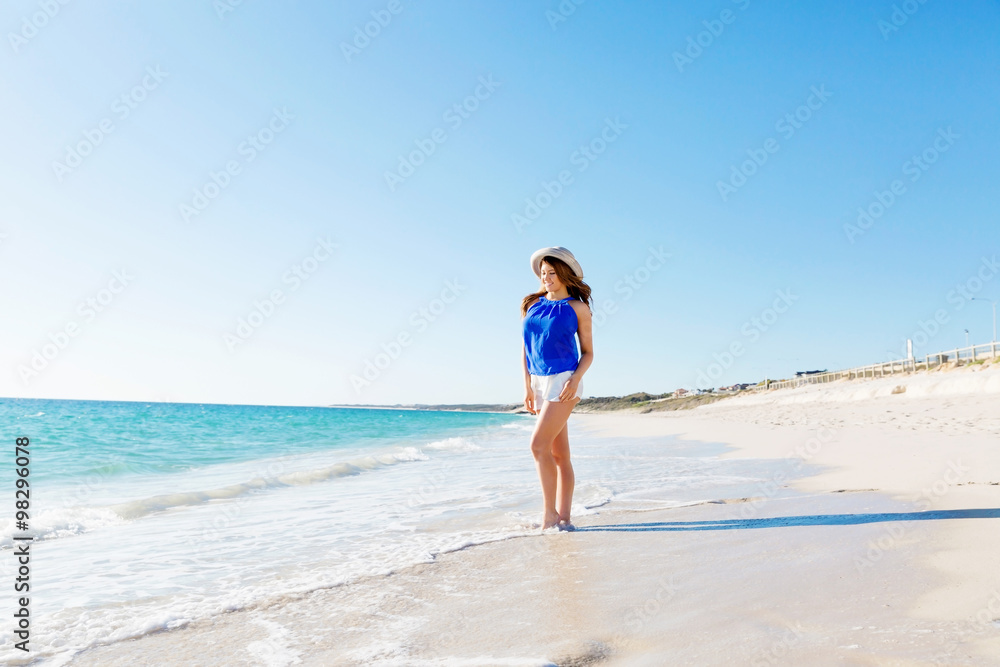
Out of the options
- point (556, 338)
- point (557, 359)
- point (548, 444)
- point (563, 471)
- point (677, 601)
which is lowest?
point (677, 601)

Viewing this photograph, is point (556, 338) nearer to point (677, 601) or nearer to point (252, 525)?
point (677, 601)

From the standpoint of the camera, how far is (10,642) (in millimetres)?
2469

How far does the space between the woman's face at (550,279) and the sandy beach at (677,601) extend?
1688 mm

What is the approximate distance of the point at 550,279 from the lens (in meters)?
4.38

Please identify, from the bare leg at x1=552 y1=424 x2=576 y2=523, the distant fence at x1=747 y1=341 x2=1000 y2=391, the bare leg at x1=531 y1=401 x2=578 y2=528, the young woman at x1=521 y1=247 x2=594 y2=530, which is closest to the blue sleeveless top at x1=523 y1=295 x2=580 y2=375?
the young woman at x1=521 y1=247 x2=594 y2=530

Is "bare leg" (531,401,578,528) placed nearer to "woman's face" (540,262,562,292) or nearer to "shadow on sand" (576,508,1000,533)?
"shadow on sand" (576,508,1000,533)

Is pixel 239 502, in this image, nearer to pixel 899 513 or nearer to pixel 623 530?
pixel 623 530

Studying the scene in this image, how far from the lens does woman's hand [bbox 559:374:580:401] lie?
4234 millimetres

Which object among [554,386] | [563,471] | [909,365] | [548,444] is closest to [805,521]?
[563,471]

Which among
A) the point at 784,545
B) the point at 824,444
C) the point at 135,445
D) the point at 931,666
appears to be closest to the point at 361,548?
the point at 784,545

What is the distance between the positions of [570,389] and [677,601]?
186 cm

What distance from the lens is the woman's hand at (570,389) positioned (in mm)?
4234

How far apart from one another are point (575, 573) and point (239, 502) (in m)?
4.92

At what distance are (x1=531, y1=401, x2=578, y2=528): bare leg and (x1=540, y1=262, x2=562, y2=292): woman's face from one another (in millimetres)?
815
